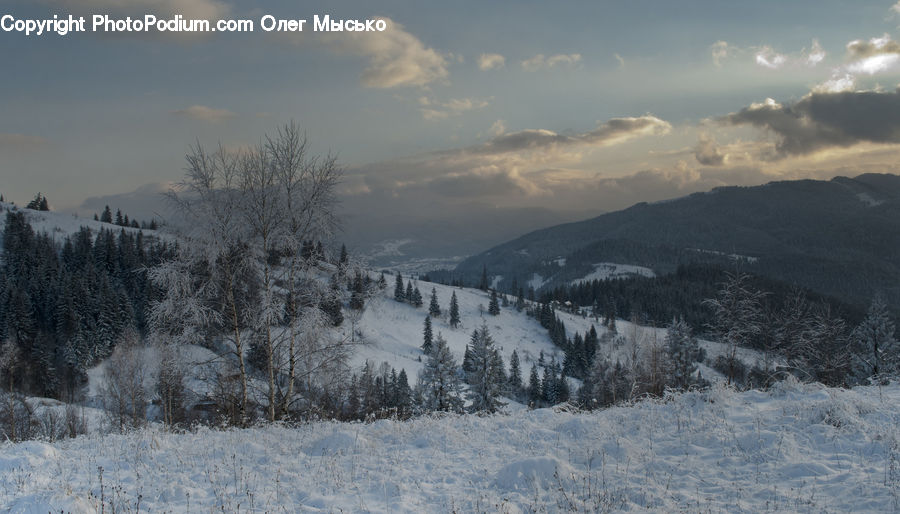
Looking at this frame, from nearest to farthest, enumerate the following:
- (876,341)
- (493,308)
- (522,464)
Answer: (522,464) < (876,341) < (493,308)

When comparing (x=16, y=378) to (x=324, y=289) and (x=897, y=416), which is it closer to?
(x=324, y=289)

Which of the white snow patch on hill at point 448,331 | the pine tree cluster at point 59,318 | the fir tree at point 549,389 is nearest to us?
the pine tree cluster at point 59,318

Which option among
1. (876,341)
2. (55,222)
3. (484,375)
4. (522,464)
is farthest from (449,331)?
(55,222)

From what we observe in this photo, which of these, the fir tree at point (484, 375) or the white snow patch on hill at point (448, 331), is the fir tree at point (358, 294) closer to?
the fir tree at point (484, 375)

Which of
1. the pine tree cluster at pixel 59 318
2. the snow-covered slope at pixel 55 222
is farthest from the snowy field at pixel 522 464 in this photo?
the snow-covered slope at pixel 55 222

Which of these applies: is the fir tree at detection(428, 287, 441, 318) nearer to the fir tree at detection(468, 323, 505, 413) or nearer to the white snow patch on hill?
the white snow patch on hill

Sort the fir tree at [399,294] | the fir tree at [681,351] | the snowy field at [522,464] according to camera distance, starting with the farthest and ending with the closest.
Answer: the fir tree at [399,294], the fir tree at [681,351], the snowy field at [522,464]

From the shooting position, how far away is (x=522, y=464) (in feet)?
22.6

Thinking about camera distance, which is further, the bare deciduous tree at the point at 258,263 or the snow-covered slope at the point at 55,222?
the snow-covered slope at the point at 55,222

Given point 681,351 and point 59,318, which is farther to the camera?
point 59,318

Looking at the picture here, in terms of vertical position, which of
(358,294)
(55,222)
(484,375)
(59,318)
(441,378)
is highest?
(55,222)

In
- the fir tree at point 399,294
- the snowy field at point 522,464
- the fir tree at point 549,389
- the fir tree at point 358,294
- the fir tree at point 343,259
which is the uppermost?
the fir tree at point 343,259

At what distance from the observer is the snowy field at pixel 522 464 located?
584 cm

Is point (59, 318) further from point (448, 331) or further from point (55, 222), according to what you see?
point (448, 331)
